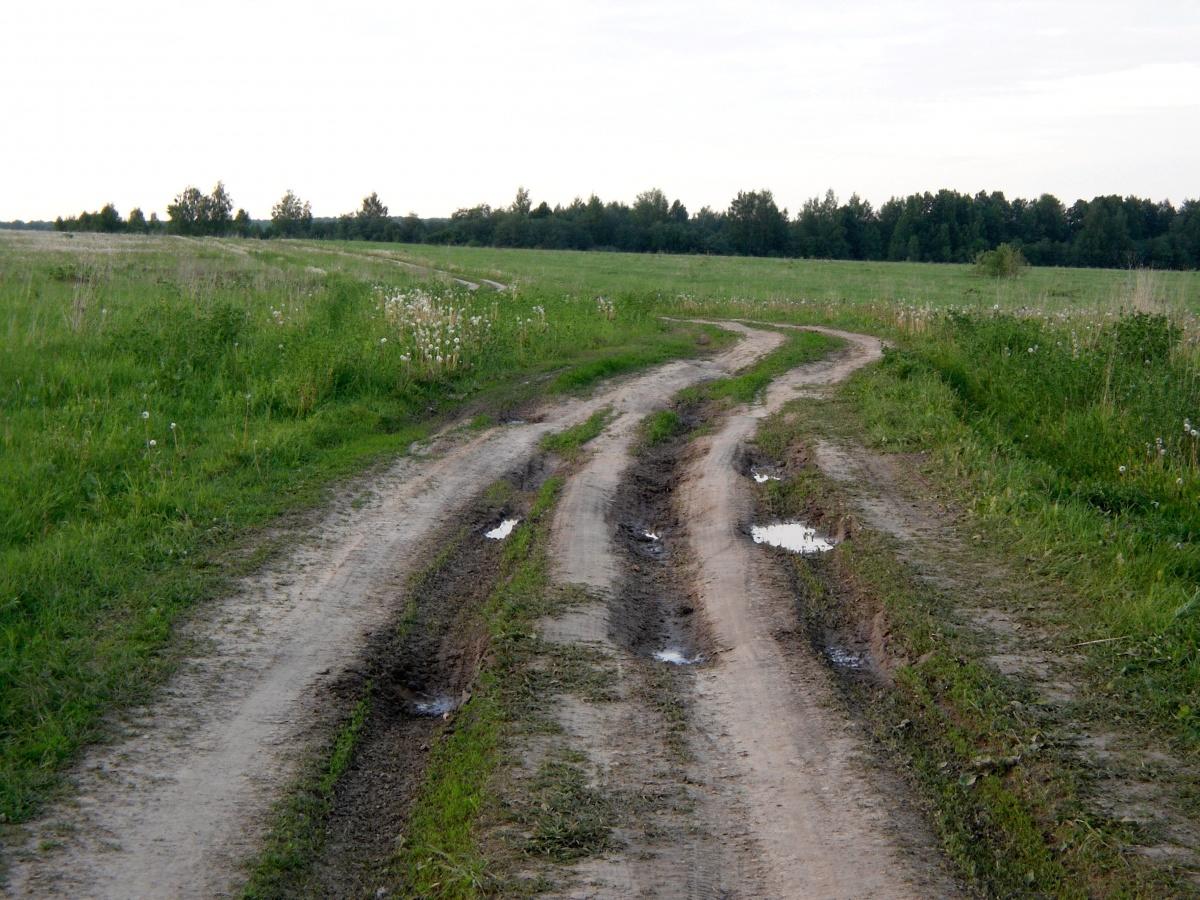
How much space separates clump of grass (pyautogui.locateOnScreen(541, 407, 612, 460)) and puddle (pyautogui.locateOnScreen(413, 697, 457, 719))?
4771 mm

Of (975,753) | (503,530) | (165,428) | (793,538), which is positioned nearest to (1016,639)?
(975,753)

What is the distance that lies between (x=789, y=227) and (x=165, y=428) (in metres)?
88.5

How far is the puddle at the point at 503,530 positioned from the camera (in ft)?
24.7

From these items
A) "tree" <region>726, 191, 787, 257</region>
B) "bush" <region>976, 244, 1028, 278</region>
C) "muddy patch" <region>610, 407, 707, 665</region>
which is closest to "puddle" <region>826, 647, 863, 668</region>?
"muddy patch" <region>610, 407, 707, 665</region>

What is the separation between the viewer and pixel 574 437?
10.5 meters

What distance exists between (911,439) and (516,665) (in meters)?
6.11

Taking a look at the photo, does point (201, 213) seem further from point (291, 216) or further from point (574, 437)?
point (574, 437)

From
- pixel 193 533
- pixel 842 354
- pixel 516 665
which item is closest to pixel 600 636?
pixel 516 665

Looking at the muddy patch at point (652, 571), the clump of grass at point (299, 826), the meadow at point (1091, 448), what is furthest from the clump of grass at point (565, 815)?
the meadow at point (1091, 448)

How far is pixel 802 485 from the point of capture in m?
8.79

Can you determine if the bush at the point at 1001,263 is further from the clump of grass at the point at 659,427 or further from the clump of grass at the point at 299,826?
the clump of grass at the point at 299,826

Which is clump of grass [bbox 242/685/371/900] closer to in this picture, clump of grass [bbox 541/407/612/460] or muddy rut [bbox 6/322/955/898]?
muddy rut [bbox 6/322/955/898]

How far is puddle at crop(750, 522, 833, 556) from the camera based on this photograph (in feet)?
24.4

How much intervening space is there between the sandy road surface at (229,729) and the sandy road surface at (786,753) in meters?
1.87
